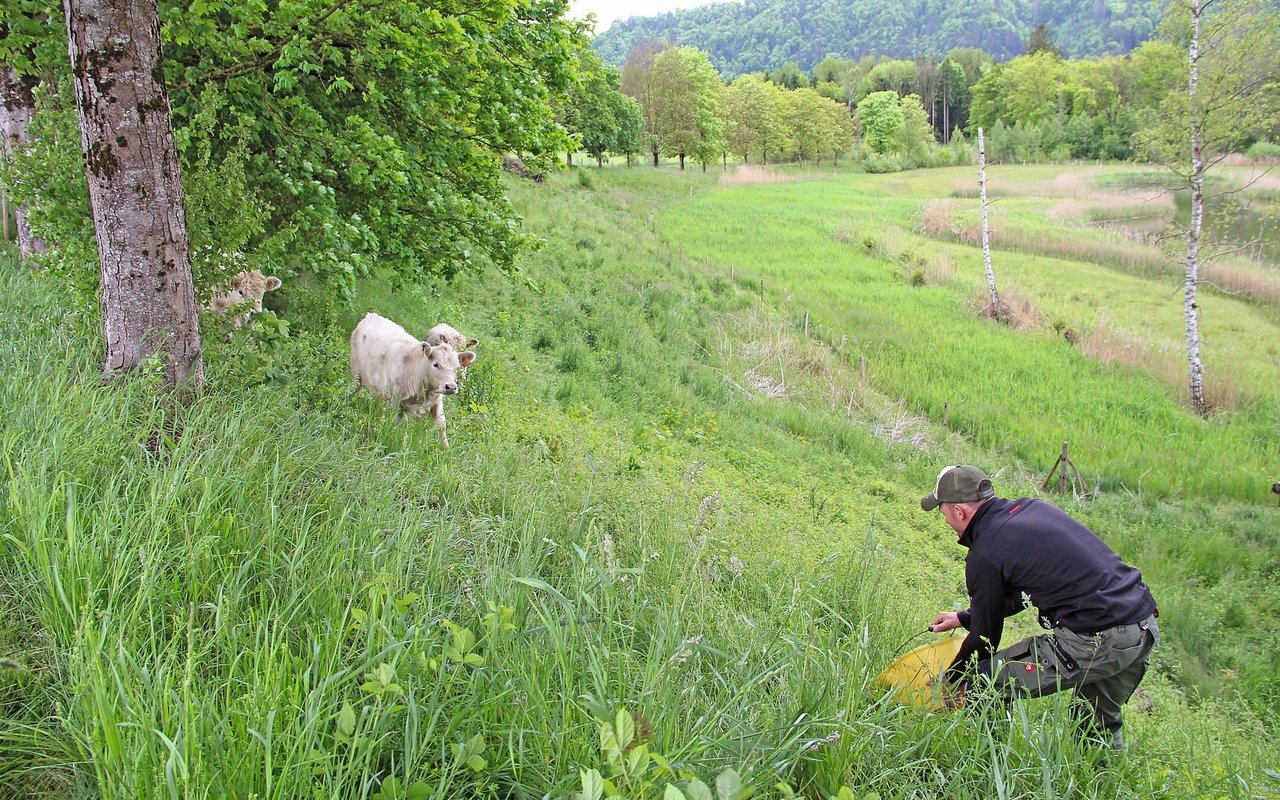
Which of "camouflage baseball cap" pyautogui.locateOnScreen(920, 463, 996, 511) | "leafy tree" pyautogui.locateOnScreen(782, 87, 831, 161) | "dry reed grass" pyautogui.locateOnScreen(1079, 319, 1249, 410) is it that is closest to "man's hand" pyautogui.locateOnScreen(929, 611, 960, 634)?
"camouflage baseball cap" pyautogui.locateOnScreen(920, 463, 996, 511)

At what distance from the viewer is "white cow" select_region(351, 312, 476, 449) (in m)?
7.27

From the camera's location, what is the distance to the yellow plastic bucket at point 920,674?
3295 millimetres

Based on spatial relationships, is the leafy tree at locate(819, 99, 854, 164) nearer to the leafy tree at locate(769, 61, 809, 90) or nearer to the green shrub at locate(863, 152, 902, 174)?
the green shrub at locate(863, 152, 902, 174)

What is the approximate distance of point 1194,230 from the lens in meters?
16.5

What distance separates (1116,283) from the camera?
2533 cm

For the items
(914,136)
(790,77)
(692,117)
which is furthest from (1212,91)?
(790,77)

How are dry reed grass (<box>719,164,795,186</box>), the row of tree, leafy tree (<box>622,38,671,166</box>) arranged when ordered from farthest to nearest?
1. leafy tree (<box>622,38,671,166</box>)
2. dry reed grass (<box>719,164,795,186</box>)
3. the row of tree

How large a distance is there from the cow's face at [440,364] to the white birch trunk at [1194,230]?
16.0 meters

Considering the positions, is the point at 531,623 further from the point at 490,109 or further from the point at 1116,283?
the point at 1116,283

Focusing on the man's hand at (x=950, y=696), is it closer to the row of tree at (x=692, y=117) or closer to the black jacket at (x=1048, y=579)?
the black jacket at (x=1048, y=579)

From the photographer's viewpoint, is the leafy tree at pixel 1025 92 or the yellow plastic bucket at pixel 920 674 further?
the leafy tree at pixel 1025 92

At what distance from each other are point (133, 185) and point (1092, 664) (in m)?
6.34

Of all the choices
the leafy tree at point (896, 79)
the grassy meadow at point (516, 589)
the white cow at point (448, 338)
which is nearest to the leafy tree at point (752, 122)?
the leafy tree at point (896, 79)

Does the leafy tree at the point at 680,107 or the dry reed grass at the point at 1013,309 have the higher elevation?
the leafy tree at the point at 680,107
